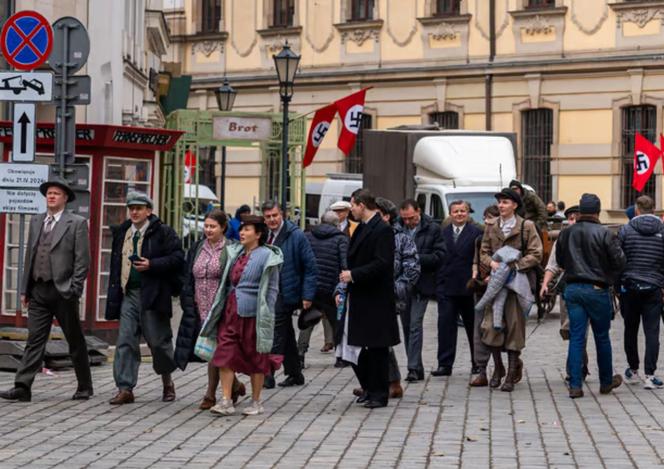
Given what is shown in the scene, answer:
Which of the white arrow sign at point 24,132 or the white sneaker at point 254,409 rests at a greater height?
the white arrow sign at point 24,132

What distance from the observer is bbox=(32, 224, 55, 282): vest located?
14367 mm

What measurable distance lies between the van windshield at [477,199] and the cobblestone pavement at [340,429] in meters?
13.8

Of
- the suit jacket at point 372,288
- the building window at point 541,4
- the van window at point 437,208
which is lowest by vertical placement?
the suit jacket at point 372,288

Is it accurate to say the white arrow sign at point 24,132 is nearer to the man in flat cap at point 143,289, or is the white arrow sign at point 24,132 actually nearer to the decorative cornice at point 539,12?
the man in flat cap at point 143,289

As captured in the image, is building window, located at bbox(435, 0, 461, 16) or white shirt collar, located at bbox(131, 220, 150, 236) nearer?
white shirt collar, located at bbox(131, 220, 150, 236)

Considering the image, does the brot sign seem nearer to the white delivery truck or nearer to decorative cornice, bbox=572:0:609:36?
the white delivery truck

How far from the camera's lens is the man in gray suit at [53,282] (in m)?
14.3

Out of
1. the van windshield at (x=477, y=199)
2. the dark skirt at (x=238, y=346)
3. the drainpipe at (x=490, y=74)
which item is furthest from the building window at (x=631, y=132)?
the dark skirt at (x=238, y=346)

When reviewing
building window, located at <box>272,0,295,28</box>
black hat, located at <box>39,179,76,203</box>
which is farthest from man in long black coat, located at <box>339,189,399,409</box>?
building window, located at <box>272,0,295,28</box>

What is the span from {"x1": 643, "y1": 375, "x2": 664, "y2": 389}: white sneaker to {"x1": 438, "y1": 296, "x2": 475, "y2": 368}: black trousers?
1.85 meters

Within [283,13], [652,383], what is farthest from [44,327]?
[283,13]


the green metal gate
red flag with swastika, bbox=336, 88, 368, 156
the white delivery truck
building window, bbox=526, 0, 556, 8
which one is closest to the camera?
the green metal gate

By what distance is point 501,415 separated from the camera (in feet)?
45.1

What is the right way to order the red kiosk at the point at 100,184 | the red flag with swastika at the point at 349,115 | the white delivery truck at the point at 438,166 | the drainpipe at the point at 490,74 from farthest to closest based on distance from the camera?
the drainpipe at the point at 490,74, the red flag with swastika at the point at 349,115, the white delivery truck at the point at 438,166, the red kiosk at the point at 100,184
